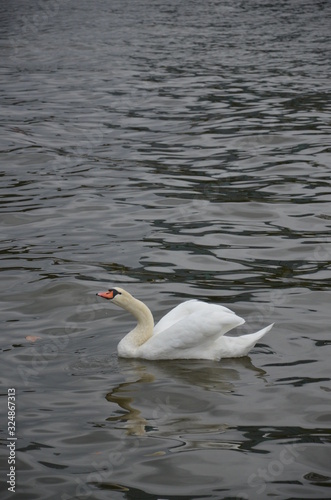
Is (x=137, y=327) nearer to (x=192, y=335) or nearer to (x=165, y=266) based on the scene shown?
(x=192, y=335)

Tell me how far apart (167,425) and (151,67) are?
74.5ft

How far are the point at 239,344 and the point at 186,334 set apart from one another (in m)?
0.56

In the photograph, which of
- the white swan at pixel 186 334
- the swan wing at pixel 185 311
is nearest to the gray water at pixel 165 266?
the white swan at pixel 186 334

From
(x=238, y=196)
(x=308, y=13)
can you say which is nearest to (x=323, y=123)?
(x=238, y=196)

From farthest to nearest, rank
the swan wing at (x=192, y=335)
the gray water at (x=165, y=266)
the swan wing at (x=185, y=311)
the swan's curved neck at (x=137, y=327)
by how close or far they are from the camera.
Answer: the swan's curved neck at (x=137, y=327) < the swan wing at (x=185, y=311) < the swan wing at (x=192, y=335) < the gray water at (x=165, y=266)

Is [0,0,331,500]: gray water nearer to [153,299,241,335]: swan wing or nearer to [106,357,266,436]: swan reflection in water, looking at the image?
[106,357,266,436]: swan reflection in water

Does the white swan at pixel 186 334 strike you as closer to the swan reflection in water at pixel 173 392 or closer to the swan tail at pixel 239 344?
the swan tail at pixel 239 344

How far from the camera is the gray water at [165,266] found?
838 cm

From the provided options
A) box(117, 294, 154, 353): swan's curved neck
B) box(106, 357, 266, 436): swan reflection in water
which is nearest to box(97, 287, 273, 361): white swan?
box(117, 294, 154, 353): swan's curved neck

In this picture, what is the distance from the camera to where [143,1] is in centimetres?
4969

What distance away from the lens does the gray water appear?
8.38 meters

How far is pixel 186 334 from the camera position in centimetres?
1035

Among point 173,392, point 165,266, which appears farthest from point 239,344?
point 165,266

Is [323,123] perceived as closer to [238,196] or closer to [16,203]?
[238,196]
